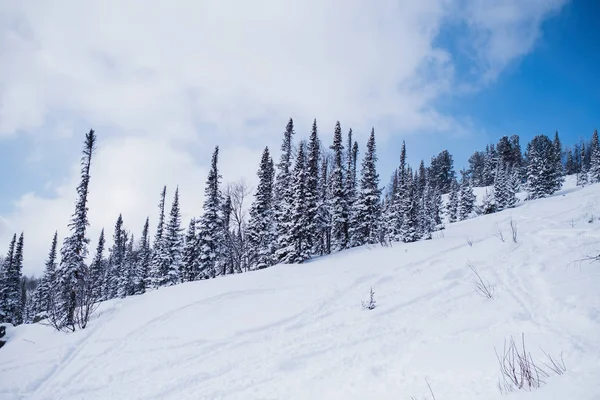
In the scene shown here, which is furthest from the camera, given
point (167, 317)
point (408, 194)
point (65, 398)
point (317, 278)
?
point (408, 194)

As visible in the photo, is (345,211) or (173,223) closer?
(345,211)

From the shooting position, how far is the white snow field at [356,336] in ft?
18.0

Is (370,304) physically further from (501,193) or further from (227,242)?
(501,193)

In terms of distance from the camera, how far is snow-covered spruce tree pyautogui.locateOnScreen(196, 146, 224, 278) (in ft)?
111

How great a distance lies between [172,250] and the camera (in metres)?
40.2

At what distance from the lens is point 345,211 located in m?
32.7

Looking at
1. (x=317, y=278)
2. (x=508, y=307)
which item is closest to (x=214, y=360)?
(x=317, y=278)

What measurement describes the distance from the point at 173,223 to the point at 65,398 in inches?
1365

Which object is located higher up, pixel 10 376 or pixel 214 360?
pixel 214 360

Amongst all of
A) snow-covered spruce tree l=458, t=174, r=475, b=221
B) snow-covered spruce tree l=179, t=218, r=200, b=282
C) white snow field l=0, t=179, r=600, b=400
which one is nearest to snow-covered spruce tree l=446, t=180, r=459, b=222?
snow-covered spruce tree l=458, t=174, r=475, b=221

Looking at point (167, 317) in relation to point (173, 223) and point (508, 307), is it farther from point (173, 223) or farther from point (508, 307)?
point (173, 223)

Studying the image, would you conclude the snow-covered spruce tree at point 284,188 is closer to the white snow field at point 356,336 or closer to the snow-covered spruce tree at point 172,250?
the white snow field at point 356,336

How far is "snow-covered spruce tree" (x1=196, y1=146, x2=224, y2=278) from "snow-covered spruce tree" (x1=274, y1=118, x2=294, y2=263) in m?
7.07

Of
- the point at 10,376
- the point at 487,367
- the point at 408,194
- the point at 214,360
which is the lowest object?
the point at 10,376
